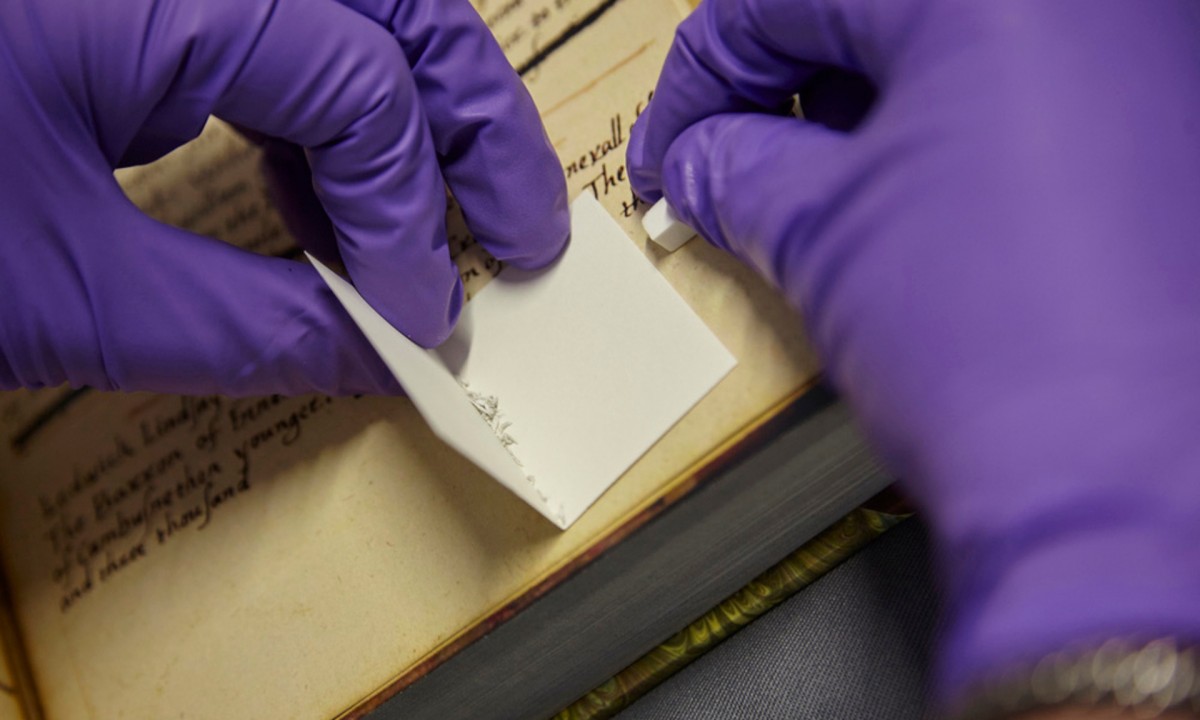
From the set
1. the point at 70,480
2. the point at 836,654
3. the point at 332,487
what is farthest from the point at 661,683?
the point at 70,480

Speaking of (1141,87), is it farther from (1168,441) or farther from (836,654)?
(836,654)

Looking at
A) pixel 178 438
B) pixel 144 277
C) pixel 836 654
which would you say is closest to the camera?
pixel 144 277

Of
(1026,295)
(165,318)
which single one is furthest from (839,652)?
(165,318)

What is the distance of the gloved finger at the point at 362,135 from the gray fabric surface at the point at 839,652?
0.47m

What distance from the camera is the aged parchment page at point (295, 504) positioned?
551mm

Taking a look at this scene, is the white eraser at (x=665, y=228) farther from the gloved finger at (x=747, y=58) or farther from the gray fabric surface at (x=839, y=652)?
the gray fabric surface at (x=839, y=652)

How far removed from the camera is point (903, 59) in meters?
0.39

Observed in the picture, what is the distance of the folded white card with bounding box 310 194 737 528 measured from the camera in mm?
537

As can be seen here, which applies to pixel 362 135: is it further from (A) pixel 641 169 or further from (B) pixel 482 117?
(A) pixel 641 169

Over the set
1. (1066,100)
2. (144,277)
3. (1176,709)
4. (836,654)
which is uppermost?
(144,277)

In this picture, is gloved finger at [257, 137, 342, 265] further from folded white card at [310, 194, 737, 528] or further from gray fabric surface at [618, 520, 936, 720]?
gray fabric surface at [618, 520, 936, 720]

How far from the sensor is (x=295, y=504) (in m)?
0.61

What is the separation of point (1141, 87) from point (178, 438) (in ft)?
2.22

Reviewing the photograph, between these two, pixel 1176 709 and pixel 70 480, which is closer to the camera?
pixel 1176 709
